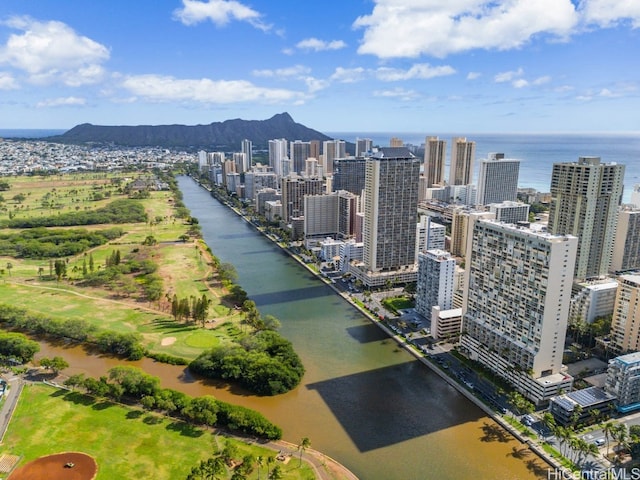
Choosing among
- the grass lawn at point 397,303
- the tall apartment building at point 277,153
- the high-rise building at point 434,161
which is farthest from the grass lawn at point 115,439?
the tall apartment building at point 277,153

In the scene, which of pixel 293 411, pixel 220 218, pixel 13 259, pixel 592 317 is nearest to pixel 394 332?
pixel 293 411

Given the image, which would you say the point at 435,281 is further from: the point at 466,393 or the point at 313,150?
the point at 313,150

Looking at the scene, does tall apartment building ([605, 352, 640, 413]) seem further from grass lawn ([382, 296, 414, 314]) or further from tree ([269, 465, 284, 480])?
tree ([269, 465, 284, 480])

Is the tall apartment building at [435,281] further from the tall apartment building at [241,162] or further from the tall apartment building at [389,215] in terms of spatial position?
the tall apartment building at [241,162]

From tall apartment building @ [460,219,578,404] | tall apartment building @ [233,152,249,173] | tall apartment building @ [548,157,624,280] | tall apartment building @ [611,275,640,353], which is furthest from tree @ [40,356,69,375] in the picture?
tall apartment building @ [233,152,249,173]

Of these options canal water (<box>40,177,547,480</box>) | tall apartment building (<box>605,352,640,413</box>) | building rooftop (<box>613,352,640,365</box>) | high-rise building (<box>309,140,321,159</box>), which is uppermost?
high-rise building (<box>309,140,321,159</box>)

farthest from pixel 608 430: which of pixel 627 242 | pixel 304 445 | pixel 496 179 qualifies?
pixel 496 179
